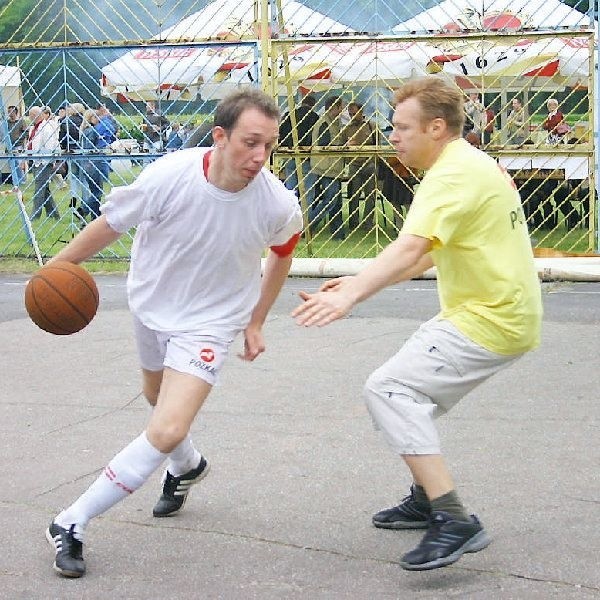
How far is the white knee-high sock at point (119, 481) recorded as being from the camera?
471 cm

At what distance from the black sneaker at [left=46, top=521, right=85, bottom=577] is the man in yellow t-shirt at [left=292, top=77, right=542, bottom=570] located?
1.17m

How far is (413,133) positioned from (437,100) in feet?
0.47

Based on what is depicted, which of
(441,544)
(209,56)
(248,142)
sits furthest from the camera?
(209,56)

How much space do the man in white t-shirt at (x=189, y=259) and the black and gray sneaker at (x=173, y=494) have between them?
0.50 meters

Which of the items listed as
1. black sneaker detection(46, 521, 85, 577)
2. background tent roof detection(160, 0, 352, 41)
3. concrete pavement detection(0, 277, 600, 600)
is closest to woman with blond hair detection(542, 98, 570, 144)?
background tent roof detection(160, 0, 352, 41)

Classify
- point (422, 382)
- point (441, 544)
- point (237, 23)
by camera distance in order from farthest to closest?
point (237, 23) → point (422, 382) → point (441, 544)

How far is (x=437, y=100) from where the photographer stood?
4.61 m

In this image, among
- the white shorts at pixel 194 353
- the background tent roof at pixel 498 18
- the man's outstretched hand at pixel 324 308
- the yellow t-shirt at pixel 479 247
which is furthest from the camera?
the background tent roof at pixel 498 18

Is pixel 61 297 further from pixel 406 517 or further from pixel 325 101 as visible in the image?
pixel 325 101

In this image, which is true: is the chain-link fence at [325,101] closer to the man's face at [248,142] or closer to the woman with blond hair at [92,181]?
the woman with blond hair at [92,181]

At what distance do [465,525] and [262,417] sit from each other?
9.14ft

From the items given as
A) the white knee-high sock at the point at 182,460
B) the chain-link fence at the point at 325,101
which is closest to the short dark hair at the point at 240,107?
the white knee-high sock at the point at 182,460

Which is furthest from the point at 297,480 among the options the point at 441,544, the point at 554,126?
the point at 554,126

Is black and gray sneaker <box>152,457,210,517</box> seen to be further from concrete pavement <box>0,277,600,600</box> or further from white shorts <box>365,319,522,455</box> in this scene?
white shorts <box>365,319,522,455</box>
